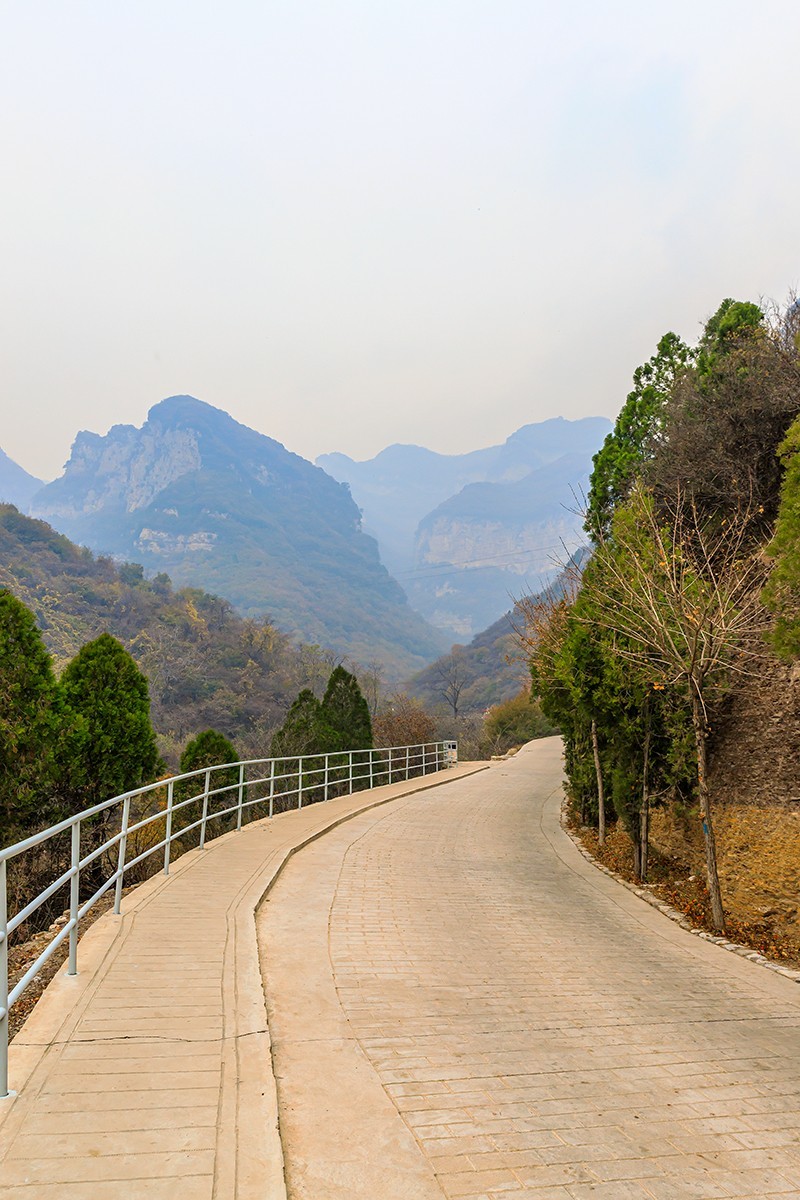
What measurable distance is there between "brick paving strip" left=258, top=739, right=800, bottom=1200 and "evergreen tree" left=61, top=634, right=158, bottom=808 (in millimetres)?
5305

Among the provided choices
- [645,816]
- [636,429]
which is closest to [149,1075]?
[645,816]

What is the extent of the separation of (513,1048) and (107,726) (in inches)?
421

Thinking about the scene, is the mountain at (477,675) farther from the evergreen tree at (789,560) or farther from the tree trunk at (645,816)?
the evergreen tree at (789,560)

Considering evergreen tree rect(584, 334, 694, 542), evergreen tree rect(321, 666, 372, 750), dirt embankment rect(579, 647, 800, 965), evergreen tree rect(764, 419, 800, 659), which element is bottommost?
dirt embankment rect(579, 647, 800, 965)

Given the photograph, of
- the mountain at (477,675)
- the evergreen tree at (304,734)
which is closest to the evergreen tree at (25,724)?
the evergreen tree at (304,734)

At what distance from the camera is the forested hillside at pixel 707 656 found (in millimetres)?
10078

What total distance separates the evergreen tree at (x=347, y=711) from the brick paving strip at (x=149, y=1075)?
61.9ft

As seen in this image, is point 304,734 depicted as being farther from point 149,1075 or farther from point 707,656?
point 149,1075

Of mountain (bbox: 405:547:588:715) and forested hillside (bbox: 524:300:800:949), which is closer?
forested hillside (bbox: 524:300:800:949)

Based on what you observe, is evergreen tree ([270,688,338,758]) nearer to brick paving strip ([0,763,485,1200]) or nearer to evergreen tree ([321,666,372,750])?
evergreen tree ([321,666,372,750])

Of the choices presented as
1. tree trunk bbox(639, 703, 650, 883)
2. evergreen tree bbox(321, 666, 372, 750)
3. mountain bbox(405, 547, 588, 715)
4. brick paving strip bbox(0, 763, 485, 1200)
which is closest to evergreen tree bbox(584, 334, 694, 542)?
evergreen tree bbox(321, 666, 372, 750)

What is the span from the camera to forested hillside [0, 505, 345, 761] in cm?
6750

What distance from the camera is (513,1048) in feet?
15.7

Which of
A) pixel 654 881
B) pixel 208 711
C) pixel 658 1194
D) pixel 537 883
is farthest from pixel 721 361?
pixel 208 711
